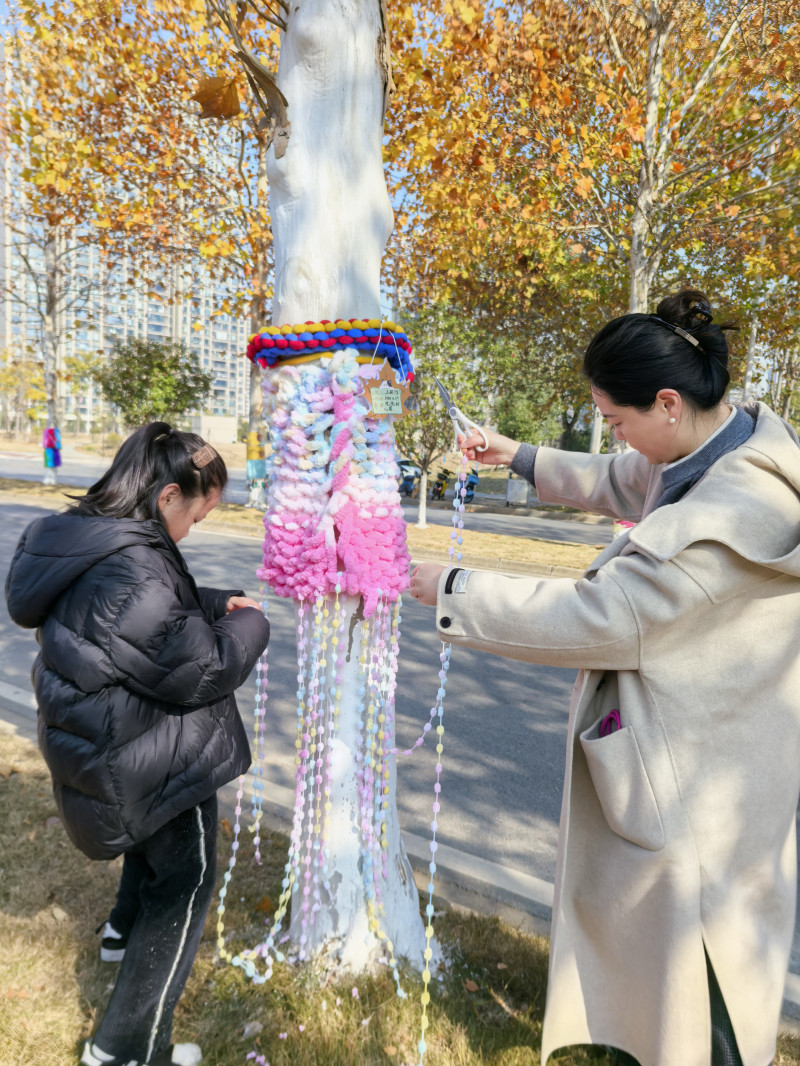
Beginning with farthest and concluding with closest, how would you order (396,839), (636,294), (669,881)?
(636,294) < (396,839) < (669,881)

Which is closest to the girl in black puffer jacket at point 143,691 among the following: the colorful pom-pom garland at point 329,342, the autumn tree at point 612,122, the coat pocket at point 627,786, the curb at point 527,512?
the colorful pom-pom garland at point 329,342

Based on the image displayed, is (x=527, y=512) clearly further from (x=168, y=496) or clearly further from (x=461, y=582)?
(x=461, y=582)

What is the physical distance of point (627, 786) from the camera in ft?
4.92

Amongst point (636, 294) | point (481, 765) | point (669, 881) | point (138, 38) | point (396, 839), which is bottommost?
point (481, 765)

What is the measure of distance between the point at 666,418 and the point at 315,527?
3.24 feet

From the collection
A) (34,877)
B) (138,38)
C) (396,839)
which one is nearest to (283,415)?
(396,839)

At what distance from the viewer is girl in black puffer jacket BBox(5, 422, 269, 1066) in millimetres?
1655

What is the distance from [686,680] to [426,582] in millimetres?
582

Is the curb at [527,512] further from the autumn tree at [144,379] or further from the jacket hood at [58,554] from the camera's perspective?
the jacket hood at [58,554]

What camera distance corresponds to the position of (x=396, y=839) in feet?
7.86

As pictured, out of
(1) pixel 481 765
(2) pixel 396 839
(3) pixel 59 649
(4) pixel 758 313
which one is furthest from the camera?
(4) pixel 758 313

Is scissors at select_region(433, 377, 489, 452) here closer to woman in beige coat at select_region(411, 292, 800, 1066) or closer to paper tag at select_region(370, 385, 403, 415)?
paper tag at select_region(370, 385, 403, 415)

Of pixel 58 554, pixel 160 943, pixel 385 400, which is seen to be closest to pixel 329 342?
pixel 385 400

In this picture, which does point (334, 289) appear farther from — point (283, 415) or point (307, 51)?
point (307, 51)
